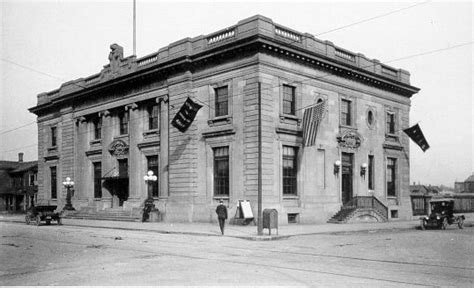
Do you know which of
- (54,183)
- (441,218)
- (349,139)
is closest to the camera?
(441,218)

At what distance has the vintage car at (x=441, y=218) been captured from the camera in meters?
26.2

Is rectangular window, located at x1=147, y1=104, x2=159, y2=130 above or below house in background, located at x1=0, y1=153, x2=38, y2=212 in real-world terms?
above

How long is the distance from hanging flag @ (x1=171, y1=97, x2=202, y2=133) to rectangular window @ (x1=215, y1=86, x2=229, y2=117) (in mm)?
1809

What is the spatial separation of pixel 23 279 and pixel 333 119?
82.6 ft

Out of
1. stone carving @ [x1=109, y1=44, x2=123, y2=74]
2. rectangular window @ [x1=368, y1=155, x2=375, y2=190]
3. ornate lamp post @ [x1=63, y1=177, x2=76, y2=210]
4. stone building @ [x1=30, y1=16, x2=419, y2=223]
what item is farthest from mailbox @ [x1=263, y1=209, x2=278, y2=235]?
ornate lamp post @ [x1=63, y1=177, x2=76, y2=210]

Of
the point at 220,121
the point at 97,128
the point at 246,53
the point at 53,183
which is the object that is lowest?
the point at 53,183

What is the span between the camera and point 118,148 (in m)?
37.7

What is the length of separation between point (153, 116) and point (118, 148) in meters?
4.88

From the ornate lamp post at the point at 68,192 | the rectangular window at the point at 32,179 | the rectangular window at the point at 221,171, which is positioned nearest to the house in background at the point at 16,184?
the rectangular window at the point at 32,179

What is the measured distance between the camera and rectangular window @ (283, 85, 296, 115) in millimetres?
29328

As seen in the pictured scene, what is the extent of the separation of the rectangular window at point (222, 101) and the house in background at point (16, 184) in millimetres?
45048

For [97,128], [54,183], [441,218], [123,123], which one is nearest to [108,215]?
[123,123]

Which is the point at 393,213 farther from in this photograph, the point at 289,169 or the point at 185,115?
the point at 185,115

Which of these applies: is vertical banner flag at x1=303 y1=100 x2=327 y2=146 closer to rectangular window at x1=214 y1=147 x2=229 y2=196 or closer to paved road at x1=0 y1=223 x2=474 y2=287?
rectangular window at x1=214 y1=147 x2=229 y2=196
